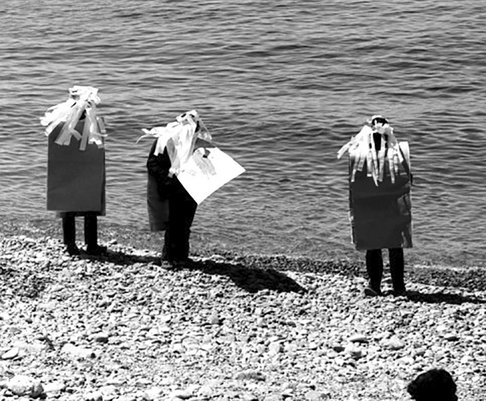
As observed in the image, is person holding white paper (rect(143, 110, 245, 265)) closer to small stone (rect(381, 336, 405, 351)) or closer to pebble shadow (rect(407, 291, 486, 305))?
pebble shadow (rect(407, 291, 486, 305))

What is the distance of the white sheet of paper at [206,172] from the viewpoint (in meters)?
15.3

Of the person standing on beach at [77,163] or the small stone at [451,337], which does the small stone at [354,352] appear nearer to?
the small stone at [451,337]

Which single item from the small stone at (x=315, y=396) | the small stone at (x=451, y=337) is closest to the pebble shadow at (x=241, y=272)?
the small stone at (x=451, y=337)

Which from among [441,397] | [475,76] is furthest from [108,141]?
[441,397]

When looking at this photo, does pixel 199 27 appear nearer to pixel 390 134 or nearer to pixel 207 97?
pixel 207 97

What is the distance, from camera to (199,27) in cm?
3275

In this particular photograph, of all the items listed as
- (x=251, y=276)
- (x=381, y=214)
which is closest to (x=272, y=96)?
(x=251, y=276)

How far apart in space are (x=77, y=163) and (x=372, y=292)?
12.5ft

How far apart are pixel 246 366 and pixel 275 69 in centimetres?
1623

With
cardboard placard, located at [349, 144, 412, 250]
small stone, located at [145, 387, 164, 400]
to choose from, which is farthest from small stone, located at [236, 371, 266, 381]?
cardboard placard, located at [349, 144, 412, 250]

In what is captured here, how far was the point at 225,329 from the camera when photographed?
13.8m

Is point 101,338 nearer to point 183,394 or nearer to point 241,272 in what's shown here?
point 183,394

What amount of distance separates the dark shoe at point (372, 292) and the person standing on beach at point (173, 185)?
2221 mm

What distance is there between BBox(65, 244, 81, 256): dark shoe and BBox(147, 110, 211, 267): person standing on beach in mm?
1083
